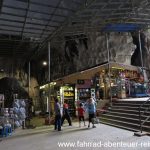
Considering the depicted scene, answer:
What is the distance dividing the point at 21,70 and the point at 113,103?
1866cm

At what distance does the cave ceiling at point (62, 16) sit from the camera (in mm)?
11828

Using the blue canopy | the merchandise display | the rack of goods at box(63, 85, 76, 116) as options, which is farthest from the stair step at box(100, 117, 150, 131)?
the blue canopy

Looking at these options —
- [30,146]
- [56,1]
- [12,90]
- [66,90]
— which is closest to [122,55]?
[66,90]

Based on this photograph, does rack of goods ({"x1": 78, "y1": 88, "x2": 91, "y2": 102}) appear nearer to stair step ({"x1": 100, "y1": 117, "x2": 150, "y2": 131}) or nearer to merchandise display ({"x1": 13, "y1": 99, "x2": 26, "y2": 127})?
stair step ({"x1": 100, "y1": 117, "x2": 150, "y2": 131})

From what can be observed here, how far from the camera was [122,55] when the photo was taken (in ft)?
81.9

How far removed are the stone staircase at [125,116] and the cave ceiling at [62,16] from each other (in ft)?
18.4

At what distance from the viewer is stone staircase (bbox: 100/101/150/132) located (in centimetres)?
1097

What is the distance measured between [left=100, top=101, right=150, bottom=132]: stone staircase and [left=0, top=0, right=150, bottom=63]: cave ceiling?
5624mm

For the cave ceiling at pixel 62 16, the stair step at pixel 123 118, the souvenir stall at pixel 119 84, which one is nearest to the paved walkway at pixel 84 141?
the stair step at pixel 123 118

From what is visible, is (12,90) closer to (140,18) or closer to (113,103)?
(113,103)

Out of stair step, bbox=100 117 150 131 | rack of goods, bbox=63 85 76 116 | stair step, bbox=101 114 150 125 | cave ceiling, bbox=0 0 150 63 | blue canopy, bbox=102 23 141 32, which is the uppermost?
blue canopy, bbox=102 23 141 32

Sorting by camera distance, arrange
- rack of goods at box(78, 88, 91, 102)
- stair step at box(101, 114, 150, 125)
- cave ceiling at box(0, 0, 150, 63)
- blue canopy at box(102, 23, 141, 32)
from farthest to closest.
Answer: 1. rack of goods at box(78, 88, 91, 102)
2. blue canopy at box(102, 23, 141, 32)
3. cave ceiling at box(0, 0, 150, 63)
4. stair step at box(101, 114, 150, 125)

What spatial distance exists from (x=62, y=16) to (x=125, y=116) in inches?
260

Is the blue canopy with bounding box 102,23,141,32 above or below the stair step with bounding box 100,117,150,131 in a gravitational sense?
above
